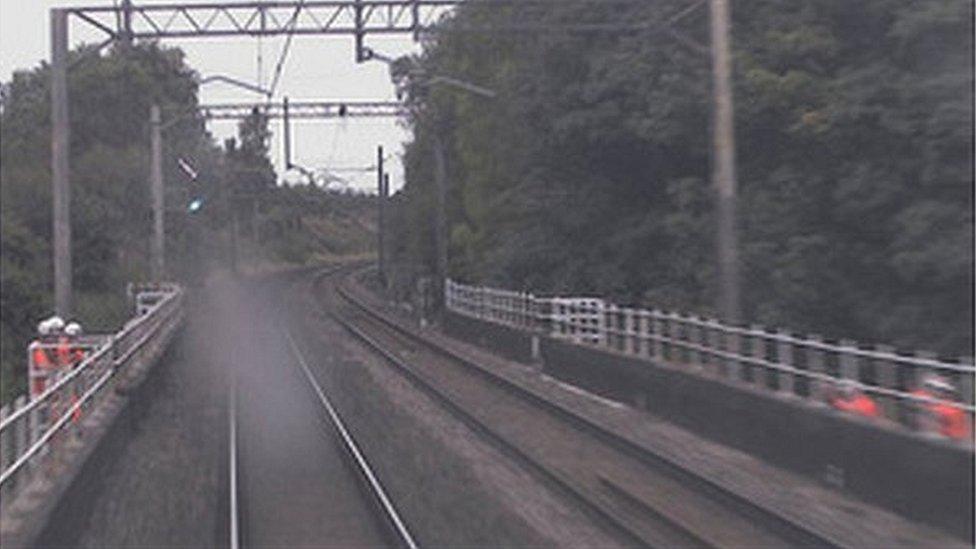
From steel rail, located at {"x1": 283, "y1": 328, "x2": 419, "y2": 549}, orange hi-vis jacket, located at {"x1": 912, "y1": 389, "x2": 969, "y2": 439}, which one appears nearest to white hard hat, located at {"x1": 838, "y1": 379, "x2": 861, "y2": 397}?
orange hi-vis jacket, located at {"x1": 912, "y1": 389, "x2": 969, "y2": 439}

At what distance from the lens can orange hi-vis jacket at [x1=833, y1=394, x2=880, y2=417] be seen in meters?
17.7

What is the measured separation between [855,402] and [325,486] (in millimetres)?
6353

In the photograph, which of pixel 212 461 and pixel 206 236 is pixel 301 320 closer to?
pixel 206 236

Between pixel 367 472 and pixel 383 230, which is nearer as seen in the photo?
pixel 367 472

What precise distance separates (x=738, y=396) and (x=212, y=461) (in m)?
6.97

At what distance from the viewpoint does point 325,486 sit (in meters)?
20.9

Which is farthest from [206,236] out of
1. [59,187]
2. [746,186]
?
[59,187]

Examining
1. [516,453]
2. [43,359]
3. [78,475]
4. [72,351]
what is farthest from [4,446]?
[72,351]

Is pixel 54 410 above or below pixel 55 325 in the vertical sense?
below

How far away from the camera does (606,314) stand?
3194 centimetres

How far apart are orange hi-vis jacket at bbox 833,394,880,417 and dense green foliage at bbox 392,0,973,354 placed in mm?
7455

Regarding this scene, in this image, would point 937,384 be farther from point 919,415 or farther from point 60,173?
point 60,173

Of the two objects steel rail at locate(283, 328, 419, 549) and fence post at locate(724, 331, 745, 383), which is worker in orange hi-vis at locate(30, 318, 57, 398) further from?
fence post at locate(724, 331, 745, 383)

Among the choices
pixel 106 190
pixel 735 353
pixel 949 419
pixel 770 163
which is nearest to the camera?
pixel 949 419
